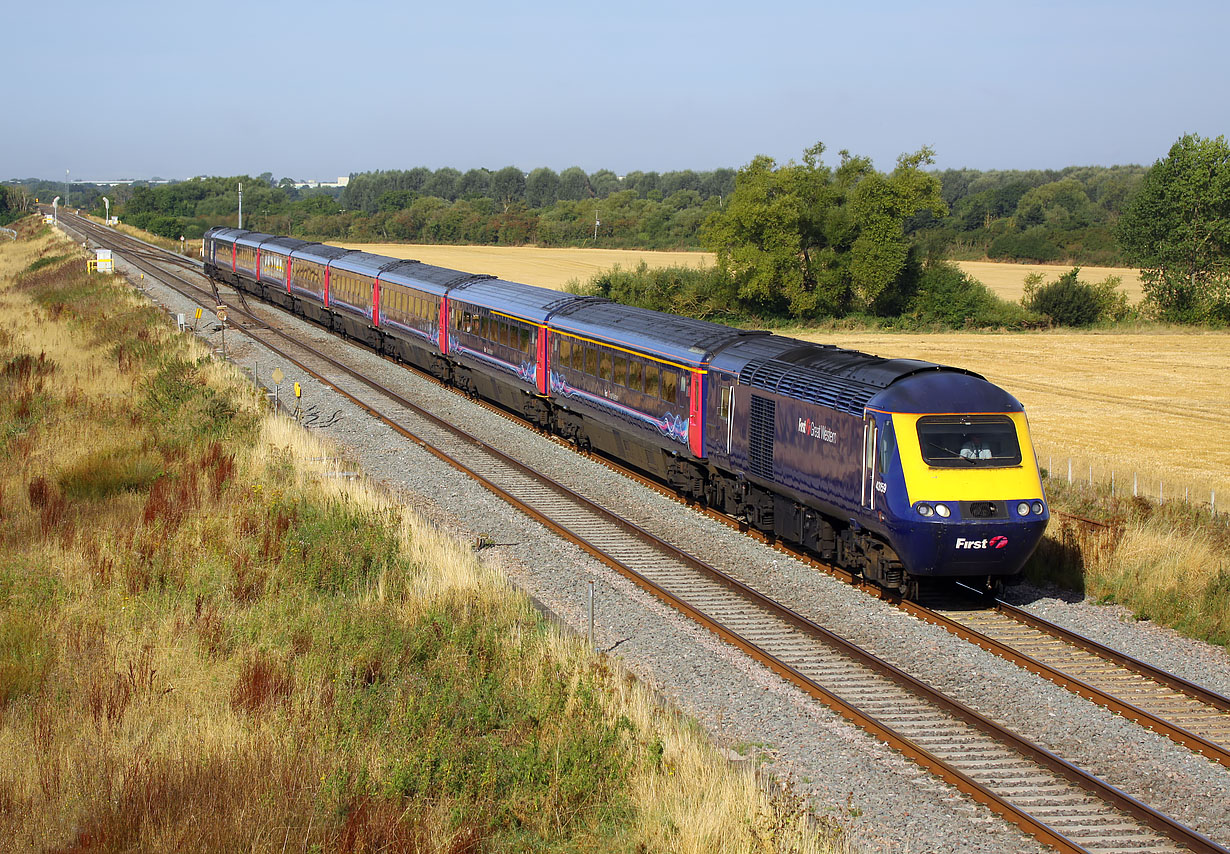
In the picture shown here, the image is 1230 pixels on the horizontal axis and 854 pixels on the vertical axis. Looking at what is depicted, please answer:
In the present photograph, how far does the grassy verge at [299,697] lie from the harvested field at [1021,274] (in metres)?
62.6

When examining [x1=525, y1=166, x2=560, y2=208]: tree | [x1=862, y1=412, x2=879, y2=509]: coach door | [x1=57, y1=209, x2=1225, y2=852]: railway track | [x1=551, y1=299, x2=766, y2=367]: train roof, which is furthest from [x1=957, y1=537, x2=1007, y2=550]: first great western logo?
[x1=525, y1=166, x2=560, y2=208]: tree

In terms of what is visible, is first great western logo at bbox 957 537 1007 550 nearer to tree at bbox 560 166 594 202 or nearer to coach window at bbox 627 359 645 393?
coach window at bbox 627 359 645 393

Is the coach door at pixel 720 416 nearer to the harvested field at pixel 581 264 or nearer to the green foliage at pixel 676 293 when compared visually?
the green foliage at pixel 676 293

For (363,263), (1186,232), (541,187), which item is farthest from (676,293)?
(541,187)

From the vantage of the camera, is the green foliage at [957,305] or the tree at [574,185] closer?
the green foliage at [957,305]

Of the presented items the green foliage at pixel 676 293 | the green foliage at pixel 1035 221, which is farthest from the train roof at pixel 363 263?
the green foliage at pixel 1035 221

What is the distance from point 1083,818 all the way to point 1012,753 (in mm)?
1210

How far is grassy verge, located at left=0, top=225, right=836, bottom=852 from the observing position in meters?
7.61

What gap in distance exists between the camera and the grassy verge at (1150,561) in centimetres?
1400

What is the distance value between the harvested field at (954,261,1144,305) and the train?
170 ft

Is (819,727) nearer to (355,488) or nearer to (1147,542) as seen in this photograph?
(1147,542)

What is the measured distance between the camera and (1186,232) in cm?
5978

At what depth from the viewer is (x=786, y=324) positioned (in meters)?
60.7

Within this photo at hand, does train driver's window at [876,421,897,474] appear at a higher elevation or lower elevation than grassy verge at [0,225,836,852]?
higher
